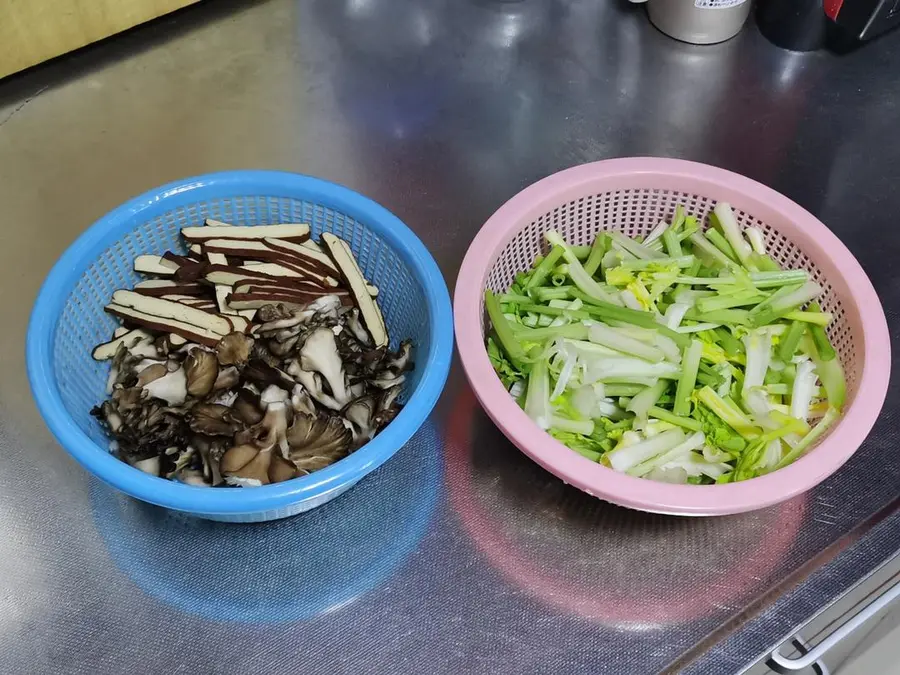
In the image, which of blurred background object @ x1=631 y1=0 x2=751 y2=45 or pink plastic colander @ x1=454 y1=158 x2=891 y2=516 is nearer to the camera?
pink plastic colander @ x1=454 y1=158 x2=891 y2=516

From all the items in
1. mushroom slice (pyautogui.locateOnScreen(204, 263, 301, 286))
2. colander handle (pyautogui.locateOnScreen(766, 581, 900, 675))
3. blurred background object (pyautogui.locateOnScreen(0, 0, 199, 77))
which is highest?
blurred background object (pyautogui.locateOnScreen(0, 0, 199, 77))

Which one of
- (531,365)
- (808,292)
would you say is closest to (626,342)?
(531,365)

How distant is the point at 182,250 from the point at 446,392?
1.06 ft


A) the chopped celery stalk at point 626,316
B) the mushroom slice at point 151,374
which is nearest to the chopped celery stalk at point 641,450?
the chopped celery stalk at point 626,316

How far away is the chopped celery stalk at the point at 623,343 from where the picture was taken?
86 centimetres

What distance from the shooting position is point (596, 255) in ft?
3.10

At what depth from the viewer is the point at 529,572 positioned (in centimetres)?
82

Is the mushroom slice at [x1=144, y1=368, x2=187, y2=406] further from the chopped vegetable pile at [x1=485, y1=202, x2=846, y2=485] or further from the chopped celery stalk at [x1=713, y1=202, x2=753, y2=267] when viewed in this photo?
the chopped celery stalk at [x1=713, y1=202, x2=753, y2=267]

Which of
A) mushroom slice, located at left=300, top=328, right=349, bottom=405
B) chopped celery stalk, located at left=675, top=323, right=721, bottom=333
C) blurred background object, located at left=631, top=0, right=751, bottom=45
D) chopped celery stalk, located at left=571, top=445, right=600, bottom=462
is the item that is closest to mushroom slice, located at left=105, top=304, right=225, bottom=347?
mushroom slice, located at left=300, top=328, right=349, bottom=405

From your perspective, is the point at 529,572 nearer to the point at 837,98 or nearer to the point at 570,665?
the point at 570,665

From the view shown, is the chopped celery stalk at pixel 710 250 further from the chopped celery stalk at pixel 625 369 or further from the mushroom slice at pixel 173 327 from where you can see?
the mushroom slice at pixel 173 327

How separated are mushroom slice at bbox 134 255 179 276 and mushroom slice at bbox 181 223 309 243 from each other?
34 millimetres

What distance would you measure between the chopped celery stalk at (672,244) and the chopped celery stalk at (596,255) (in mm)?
68

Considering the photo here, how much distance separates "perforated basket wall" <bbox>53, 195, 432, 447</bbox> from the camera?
2.59ft
